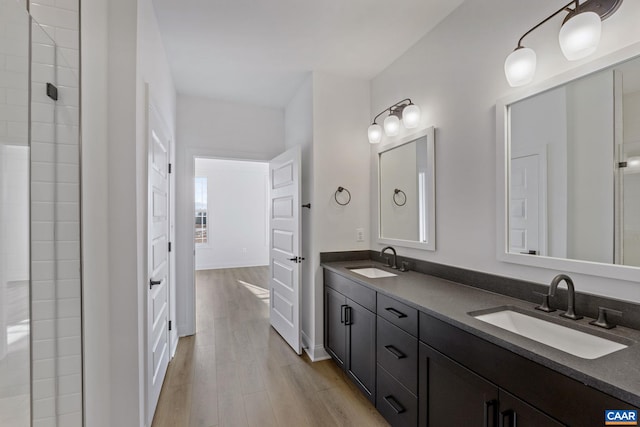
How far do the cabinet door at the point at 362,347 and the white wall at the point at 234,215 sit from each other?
5.45 metres

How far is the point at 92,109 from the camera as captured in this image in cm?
141

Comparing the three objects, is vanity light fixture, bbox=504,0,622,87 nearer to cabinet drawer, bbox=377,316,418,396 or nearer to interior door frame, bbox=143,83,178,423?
cabinet drawer, bbox=377,316,418,396

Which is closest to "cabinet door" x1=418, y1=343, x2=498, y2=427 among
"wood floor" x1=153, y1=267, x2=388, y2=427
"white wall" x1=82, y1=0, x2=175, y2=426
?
"wood floor" x1=153, y1=267, x2=388, y2=427

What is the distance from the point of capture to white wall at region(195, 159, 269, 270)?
7004 mm

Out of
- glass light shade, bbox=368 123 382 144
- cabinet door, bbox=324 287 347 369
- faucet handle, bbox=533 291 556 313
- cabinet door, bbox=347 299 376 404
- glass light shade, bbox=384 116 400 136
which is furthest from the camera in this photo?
glass light shade, bbox=368 123 382 144

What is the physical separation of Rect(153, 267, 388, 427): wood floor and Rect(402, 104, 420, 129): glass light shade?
2.12 meters

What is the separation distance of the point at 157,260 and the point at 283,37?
6.37 feet

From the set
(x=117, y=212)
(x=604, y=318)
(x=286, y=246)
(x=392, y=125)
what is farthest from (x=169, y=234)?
(x=604, y=318)

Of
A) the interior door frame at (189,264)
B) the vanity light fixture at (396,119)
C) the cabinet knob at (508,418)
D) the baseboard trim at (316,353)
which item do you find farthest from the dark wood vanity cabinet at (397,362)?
the interior door frame at (189,264)

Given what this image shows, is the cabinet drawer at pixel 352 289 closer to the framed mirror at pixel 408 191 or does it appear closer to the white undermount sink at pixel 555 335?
the framed mirror at pixel 408 191

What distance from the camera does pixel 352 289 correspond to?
221 cm

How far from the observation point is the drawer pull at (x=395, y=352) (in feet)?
5.41

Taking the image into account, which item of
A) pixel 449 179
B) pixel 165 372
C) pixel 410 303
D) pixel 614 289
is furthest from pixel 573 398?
pixel 165 372

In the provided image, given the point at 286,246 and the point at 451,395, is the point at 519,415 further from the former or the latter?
the point at 286,246
